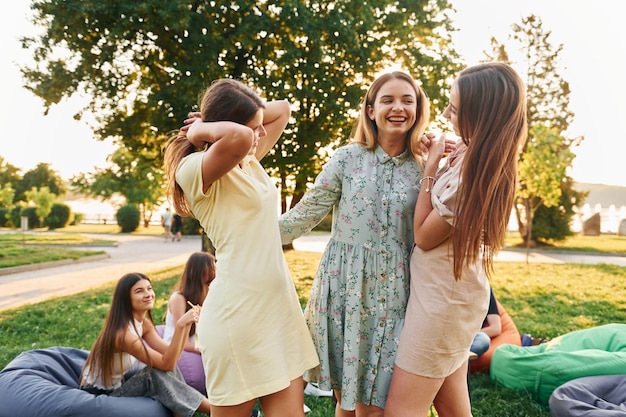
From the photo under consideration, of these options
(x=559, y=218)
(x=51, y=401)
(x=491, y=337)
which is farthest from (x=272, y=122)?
(x=559, y=218)

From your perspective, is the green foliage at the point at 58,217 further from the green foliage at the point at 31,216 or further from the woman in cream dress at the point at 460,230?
the woman in cream dress at the point at 460,230

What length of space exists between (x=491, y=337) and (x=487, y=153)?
3.85m

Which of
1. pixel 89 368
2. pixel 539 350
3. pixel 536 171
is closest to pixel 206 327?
pixel 89 368

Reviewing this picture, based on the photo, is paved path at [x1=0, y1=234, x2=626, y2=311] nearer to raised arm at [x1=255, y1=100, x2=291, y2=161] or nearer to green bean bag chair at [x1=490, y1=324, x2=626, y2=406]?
green bean bag chair at [x1=490, y1=324, x2=626, y2=406]

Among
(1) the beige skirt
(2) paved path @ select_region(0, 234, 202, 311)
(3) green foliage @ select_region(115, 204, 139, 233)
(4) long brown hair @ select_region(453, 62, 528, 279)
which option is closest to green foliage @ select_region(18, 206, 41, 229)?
(3) green foliage @ select_region(115, 204, 139, 233)

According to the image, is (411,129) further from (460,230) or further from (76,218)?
(76,218)

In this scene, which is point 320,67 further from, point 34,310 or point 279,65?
point 34,310

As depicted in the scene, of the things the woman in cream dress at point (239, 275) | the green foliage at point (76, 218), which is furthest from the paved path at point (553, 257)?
the green foliage at point (76, 218)

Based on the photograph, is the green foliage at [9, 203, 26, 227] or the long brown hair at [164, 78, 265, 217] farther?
the green foliage at [9, 203, 26, 227]

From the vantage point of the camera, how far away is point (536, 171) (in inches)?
642

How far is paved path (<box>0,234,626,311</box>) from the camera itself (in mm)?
10309

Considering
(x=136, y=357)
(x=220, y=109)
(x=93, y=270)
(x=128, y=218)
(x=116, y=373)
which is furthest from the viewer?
(x=128, y=218)

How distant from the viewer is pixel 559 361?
430 cm

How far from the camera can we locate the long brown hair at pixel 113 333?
3.62 meters
